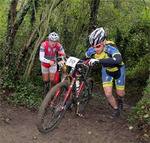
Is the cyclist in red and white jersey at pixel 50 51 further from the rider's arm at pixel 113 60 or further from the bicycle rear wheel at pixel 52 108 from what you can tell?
the rider's arm at pixel 113 60

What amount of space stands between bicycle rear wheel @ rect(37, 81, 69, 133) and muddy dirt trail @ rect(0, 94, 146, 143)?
18 cm

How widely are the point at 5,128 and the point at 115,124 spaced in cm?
273

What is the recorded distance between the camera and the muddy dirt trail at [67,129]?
3730 mm

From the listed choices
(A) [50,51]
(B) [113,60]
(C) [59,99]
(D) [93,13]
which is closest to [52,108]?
(C) [59,99]

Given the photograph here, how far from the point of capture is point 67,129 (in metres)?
4.31

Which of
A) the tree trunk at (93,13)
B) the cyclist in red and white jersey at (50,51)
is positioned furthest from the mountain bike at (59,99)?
the tree trunk at (93,13)

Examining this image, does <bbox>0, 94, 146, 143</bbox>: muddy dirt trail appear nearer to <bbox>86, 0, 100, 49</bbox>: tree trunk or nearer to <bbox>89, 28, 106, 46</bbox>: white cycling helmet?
<bbox>89, 28, 106, 46</bbox>: white cycling helmet

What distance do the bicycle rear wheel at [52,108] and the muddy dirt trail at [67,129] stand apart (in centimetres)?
18

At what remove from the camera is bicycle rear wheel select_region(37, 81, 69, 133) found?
3.73 metres

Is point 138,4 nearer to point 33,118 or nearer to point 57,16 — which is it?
point 57,16

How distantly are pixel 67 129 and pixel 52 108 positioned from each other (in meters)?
0.69

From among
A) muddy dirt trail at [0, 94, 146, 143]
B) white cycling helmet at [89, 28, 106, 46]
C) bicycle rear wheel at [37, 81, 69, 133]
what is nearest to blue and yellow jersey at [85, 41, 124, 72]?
white cycling helmet at [89, 28, 106, 46]

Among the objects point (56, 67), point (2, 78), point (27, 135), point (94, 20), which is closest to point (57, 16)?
point (94, 20)

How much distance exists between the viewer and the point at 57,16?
7.90 metres
